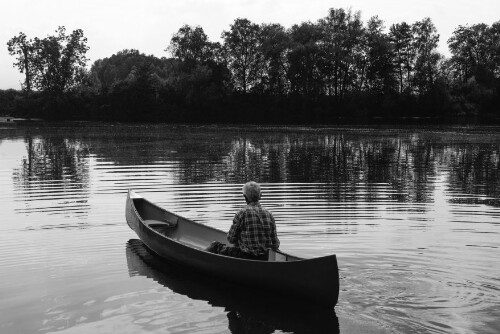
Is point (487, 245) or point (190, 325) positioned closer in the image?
point (190, 325)

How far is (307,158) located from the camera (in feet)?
106

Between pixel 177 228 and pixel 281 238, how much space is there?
2.52 metres

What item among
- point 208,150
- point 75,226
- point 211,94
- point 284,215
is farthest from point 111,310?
point 211,94

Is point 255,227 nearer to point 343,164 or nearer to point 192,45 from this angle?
point 343,164

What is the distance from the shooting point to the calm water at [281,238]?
9031 millimetres

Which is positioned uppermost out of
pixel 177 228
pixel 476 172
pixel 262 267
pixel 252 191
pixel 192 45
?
pixel 192 45

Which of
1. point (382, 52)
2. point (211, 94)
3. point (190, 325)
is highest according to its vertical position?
point (382, 52)

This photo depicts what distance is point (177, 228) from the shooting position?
14414mm

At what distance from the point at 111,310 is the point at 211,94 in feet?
263

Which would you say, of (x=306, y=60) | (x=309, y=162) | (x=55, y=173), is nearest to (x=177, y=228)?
(x=55, y=173)

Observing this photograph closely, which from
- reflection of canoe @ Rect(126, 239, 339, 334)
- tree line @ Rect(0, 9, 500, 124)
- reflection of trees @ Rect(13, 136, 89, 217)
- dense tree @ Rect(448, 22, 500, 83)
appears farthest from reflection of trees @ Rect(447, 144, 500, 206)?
dense tree @ Rect(448, 22, 500, 83)

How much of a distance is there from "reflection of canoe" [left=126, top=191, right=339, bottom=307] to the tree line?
2704 inches

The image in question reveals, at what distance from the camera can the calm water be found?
903 cm

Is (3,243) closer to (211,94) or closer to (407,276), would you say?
(407,276)
